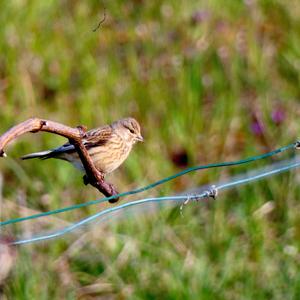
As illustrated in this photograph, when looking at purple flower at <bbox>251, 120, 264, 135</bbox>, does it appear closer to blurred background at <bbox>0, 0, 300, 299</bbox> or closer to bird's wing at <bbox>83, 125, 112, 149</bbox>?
blurred background at <bbox>0, 0, 300, 299</bbox>

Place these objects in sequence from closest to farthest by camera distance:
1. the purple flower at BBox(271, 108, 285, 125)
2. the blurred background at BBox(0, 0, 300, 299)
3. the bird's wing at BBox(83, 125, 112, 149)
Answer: the bird's wing at BBox(83, 125, 112, 149)
the blurred background at BBox(0, 0, 300, 299)
the purple flower at BBox(271, 108, 285, 125)

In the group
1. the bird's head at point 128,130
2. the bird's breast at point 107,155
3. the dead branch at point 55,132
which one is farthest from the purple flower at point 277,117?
the dead branch at point 55,132

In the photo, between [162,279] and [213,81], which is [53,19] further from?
[162,279]

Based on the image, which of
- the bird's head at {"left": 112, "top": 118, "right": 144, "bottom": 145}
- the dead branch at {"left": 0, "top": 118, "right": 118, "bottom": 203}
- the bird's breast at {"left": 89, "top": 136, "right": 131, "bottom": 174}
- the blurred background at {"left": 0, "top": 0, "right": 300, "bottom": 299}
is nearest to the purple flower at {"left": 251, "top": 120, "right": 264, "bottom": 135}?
the blurred background at {"left": 0, "top": 0, "right": 300, "bottom": 299}

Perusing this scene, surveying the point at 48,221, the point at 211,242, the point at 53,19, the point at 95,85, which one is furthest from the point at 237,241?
the point at 53,19

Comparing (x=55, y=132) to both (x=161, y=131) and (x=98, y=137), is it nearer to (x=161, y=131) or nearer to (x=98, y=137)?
(x=98, y=137)

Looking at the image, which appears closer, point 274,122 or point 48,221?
point 48,221

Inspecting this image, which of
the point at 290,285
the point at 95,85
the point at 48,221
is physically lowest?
the point at 290,285

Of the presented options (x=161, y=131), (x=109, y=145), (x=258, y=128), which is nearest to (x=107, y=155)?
(x=109, y=145)
